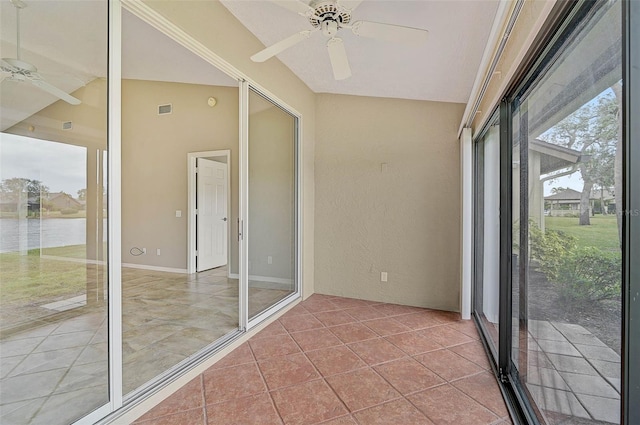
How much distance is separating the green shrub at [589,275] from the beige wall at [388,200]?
2.49m

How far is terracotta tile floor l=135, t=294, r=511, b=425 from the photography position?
178cm

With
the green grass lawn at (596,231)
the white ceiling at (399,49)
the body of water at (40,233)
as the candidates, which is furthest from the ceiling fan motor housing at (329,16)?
the body of water at (40,233)

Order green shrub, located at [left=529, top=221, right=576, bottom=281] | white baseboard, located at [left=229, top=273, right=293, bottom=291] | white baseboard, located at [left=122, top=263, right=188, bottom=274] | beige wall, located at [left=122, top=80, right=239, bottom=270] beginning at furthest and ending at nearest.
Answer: white baseboard, located at [left=122, top=263, right=188, bottom=274] → beige wall, located at [left=122, top=80, right=239, bottom=270] → white baseboard, located at [left=229, top=273, right=293, bottom=291] → green shrub, located at [left=529, top=221, right=576, bottom=281]

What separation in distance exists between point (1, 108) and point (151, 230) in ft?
14.2

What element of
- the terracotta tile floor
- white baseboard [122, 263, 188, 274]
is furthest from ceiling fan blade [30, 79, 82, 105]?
white baseboard [122, 263, 188, 274]

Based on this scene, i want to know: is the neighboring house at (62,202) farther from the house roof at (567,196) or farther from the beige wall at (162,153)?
the beige wall at (162,153)

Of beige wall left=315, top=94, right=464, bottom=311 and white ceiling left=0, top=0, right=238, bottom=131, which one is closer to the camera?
white ceiling left=0, top=0, right=238, bottom=131

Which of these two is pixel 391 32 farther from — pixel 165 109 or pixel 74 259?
pixel 165 109

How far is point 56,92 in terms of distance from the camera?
1748mm

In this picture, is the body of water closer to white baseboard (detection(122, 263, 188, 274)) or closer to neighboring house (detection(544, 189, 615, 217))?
neighboring house (detection(544, 189, 615, 217))

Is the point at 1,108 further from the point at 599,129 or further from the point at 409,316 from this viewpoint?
the point at 409,316

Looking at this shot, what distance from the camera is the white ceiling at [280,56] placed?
1562 millimetres

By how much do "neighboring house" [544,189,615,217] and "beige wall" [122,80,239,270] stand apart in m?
4.42

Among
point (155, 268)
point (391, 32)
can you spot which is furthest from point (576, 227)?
point (155, 268)
